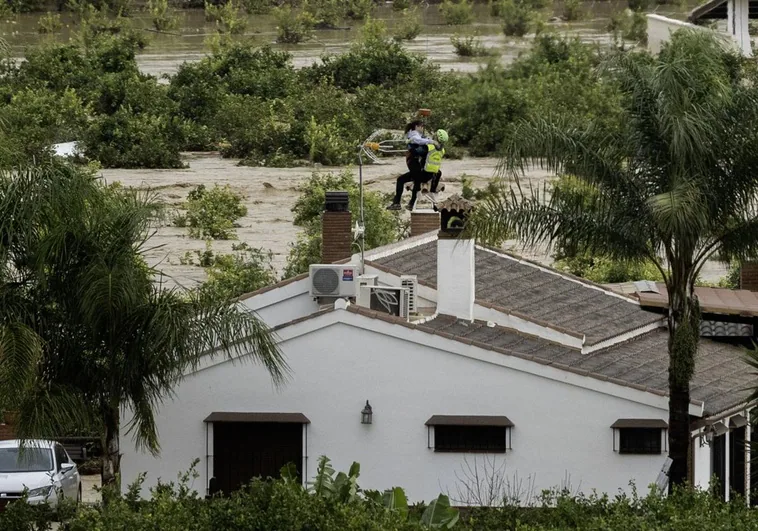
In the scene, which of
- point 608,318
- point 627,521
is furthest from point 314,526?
point 608,318

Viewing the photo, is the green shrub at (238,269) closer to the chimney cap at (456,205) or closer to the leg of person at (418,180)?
the leg of person at (418,180)

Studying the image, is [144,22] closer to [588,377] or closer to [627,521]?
[588,377]

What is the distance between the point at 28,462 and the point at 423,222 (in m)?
10.1

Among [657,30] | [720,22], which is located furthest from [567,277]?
[720,22]

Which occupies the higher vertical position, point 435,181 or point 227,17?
point 227,17

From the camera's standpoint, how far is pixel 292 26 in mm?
71312

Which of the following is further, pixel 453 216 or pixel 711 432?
pixel 453 216

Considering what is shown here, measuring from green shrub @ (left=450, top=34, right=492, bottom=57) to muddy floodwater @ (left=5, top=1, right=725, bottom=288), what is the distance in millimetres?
345

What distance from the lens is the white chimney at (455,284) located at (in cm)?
2795

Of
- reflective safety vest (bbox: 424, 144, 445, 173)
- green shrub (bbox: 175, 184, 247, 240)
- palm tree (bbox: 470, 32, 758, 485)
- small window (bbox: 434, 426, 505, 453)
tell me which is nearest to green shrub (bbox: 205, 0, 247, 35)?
green shrub (bbox: 175, 184, 247, 240)

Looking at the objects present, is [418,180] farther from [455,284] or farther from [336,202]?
[455,284]

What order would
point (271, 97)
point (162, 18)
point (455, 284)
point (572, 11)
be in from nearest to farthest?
1. point (455, 284)
2. point (271, 97)
3. point (162, 18)
4. point (572, 11)

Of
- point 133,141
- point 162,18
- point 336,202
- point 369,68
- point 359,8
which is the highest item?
point 359,8

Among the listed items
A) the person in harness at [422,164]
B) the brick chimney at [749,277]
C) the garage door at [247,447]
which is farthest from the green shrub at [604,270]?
the garage door at [247,447]
